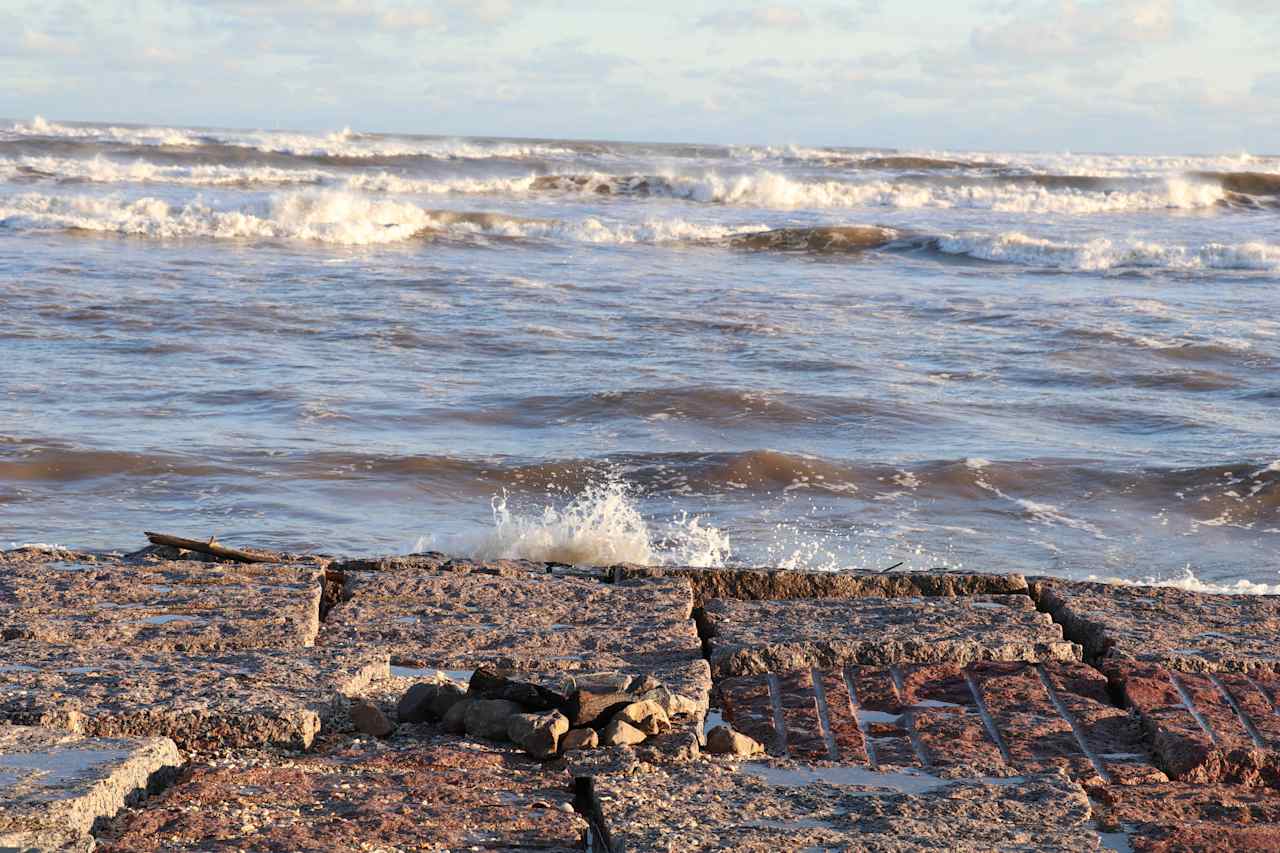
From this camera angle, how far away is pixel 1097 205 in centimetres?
2897

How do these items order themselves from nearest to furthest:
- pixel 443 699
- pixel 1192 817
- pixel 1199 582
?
pixel 1192 817
pixel 443 699
pixel 1199 582

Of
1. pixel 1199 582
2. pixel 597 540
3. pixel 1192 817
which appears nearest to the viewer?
pixel 1192 817

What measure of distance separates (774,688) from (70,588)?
6.04 feet

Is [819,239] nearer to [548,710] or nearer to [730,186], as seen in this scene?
[730,186]

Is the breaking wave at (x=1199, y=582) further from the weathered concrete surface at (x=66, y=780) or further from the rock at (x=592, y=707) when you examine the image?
the weathered concrete surface at (x=66, y=780)

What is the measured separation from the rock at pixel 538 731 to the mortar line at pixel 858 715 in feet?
1.91

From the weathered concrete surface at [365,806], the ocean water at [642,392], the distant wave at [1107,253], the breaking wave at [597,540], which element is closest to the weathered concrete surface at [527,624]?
the weathered concrete surface at [365,806]

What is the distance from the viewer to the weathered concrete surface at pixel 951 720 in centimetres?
264

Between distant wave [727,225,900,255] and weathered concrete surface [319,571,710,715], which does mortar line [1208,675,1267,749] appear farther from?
distant wave [727,225,900,255]

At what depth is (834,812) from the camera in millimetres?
2328

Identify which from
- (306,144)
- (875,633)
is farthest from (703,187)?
(875,633)

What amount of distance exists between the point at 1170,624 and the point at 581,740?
66.4 inches

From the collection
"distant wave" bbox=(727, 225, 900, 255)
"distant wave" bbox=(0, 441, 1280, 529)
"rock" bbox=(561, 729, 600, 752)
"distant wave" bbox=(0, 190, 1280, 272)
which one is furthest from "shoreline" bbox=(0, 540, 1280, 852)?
"distant wave" bbox=(727, 225, 900, 255)

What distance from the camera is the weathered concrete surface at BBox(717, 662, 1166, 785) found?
8.67 ft
